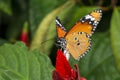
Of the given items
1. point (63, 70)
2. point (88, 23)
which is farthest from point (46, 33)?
point (63, 70)

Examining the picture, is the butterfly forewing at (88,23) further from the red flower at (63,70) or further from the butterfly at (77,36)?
the red flower at (63,70)

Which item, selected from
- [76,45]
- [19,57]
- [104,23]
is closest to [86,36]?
[76,45]

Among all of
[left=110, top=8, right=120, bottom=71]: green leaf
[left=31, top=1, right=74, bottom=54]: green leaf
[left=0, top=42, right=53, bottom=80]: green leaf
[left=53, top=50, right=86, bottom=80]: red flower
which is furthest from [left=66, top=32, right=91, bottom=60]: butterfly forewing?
[left=31, top=1, right=74, bottom=54]: green leaf

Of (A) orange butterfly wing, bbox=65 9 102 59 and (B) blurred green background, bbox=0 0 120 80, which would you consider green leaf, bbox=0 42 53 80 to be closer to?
(B) blurred green background, bbox=0 0 120 80

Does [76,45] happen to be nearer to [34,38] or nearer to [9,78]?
[9,78]

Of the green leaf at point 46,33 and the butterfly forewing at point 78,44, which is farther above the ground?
the green leaf at point 46,33

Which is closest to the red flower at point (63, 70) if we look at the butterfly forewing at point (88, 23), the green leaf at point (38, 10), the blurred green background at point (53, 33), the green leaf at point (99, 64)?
the blurred green background at point (53, 33)

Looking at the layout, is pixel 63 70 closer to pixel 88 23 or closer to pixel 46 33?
pixel 88 23
